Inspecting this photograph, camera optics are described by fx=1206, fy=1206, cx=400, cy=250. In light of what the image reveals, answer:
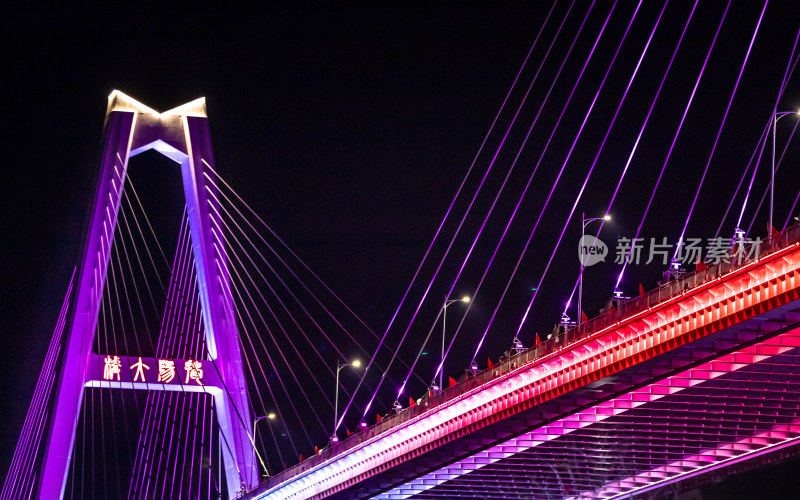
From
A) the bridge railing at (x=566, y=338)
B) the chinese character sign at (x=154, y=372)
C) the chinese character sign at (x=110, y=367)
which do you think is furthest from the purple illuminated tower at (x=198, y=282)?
the bridge railing at (x=566, y=338)

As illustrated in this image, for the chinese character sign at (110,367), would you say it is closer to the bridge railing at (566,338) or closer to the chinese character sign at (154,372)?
the chinese character sign at (154,372)

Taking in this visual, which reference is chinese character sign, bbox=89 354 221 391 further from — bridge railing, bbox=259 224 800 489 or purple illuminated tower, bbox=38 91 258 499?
bridge railing, bbox=259 224 800 489

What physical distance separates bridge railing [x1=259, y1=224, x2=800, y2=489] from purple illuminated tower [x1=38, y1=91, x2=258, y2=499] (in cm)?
300

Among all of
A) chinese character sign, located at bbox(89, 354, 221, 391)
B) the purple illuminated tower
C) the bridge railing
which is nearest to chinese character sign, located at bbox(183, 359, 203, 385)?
chinese character sign, located at bbox(89, 354, 221, 391)

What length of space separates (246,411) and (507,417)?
11.8 meters

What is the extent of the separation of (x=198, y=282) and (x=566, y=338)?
16.3 meters

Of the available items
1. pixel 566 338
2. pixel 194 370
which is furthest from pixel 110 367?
pixel 566 338

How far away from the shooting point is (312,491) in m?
39.4

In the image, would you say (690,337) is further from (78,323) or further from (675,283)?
(78,323)

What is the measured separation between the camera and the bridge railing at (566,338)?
70.9 feet

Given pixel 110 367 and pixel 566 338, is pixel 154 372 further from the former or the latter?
pixel 566 338

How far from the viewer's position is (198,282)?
39.8 metres

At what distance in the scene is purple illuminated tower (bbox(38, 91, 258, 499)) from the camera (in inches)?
1432

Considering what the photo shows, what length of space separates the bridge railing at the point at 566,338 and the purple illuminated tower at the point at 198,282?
9.85 feet
